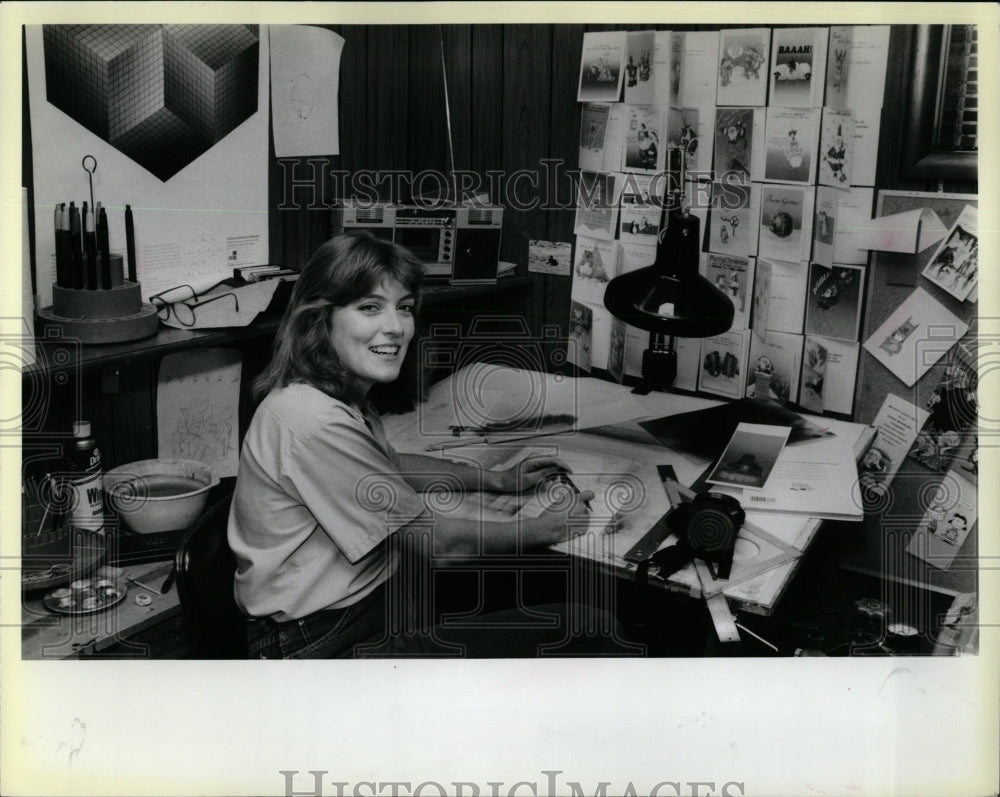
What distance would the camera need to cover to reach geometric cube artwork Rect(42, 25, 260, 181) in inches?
63.1

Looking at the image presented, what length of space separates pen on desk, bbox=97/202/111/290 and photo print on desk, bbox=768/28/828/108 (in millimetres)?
1152

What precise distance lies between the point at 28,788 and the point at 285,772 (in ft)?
1.38

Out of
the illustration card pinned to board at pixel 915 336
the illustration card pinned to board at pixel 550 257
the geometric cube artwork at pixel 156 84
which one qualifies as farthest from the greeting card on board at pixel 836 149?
the geometric cube artwork at pixel 156 84

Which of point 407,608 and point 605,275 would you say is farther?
point 605,275

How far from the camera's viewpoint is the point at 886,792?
1.70m

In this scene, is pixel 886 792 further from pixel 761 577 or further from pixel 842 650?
pixel 761 577

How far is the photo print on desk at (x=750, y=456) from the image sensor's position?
1726 mm

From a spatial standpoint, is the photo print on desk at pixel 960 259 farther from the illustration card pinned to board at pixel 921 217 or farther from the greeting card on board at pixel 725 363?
the greeting card on board at pixel 725 363

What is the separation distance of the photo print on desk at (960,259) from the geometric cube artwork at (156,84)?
1203 mm

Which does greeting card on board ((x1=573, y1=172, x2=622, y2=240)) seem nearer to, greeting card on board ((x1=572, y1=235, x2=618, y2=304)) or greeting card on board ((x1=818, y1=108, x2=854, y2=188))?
greeting card on board ((x1=572, y1=235, x2=618, y2=304))

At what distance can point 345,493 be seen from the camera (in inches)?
64.4

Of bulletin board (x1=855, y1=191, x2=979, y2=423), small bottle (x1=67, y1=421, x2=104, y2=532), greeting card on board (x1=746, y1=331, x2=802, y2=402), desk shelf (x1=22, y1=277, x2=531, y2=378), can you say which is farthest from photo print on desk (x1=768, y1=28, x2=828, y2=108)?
small bottle (x1=67, y1=421, x2=104, y2=532)

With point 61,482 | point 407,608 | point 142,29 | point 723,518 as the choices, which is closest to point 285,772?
point 407,608

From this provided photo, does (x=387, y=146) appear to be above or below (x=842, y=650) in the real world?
above
